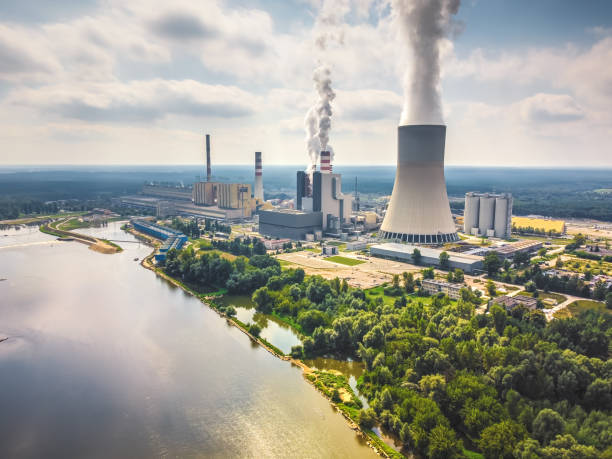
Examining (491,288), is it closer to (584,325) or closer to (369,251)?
(584,325)

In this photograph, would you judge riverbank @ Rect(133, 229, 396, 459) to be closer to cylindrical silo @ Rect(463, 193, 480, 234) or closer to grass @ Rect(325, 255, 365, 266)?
grass @ Rect(325, 255, 365, 266)

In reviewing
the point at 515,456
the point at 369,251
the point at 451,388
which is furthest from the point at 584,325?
the point at 369,251


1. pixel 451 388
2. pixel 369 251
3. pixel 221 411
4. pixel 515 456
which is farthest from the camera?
pixel 369 251

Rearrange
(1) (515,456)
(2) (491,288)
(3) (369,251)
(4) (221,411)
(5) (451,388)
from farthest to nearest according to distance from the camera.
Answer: (3) (369,251) < (2) (491,288) < (4) (221,411) < (5) (451,388) < (1) (515,456)

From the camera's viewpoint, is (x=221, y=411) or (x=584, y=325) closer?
(x=221, y=411)

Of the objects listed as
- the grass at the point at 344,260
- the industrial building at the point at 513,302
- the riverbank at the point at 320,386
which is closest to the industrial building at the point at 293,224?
the grass at the point at 344,260

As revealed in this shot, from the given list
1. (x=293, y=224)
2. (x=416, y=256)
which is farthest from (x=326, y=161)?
(x=416, y=256)
